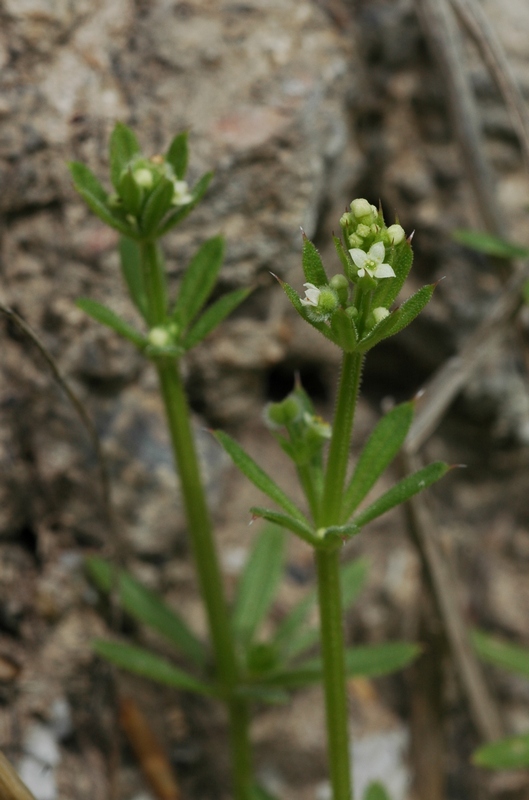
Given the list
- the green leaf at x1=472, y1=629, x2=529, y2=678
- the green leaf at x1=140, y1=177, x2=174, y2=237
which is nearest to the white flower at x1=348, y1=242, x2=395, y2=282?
the green leaf at x1=140, y1=177, x2=174, y2=237

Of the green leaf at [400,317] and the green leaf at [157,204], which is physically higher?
the green leaf at [157,204]

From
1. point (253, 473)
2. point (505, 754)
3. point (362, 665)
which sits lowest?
point (505, 754)

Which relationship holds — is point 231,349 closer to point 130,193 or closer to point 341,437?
point 130,193

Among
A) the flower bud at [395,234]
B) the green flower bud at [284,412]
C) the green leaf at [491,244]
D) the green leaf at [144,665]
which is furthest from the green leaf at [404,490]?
the green leaf at [491,244]

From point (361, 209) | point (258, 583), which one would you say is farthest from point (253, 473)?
point (258, 583)

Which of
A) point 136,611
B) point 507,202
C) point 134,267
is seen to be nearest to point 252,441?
point 136,611

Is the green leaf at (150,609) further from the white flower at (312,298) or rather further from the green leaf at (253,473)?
the white flower at (312,298)
